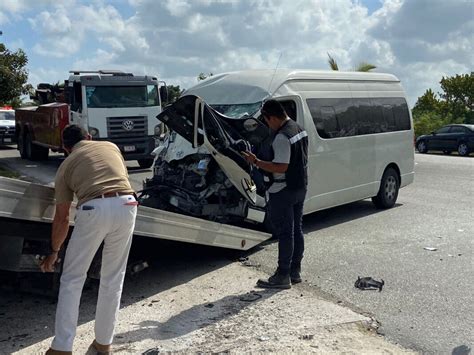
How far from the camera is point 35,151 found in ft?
63.4

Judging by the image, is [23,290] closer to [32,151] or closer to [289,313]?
[289,313]

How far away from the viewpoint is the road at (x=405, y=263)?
4812mm

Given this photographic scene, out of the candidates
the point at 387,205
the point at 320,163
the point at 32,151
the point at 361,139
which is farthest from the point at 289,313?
the point at 32,151

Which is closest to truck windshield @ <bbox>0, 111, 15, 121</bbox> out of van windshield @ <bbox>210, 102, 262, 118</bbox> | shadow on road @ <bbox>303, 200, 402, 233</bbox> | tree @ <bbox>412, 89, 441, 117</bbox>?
shadow on road @ <bbox>303, 200, 402, 233</bbox>

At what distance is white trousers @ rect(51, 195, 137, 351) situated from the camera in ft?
12.7

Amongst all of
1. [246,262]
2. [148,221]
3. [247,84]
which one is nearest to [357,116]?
[247,84]

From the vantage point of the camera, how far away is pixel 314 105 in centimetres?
824

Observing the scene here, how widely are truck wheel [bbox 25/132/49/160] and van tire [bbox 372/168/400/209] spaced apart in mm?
12973

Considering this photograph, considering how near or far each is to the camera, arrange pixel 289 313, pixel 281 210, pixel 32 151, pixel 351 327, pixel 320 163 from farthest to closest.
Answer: pixel 32 151 < pixel 320 163 < pixel 281 210 < pixel 289 313 < pixel 351 327

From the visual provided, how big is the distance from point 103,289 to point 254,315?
4.95 feet

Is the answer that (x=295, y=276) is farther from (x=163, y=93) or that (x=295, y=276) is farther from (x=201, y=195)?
(x=163, y=93)

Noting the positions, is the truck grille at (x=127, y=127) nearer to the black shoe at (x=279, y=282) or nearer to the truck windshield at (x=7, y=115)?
the black shoe at (x=279, y=282)

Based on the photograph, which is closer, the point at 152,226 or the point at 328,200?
the point at 152,226

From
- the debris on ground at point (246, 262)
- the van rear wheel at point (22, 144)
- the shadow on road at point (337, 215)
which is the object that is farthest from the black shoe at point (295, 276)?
the van rear wheel at point (22, 144)
